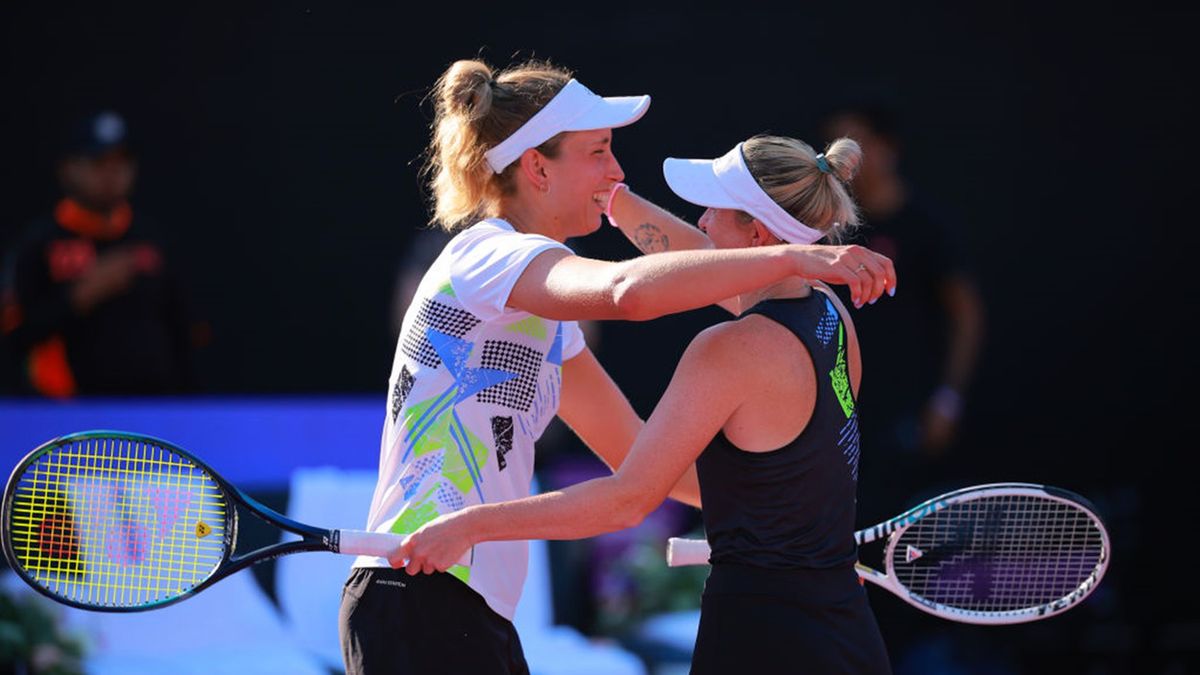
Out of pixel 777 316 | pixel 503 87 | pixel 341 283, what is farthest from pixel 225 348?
pixel 777 316

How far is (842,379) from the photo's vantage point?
2.94 metres

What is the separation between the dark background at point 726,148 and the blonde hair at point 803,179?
3483 millimetres

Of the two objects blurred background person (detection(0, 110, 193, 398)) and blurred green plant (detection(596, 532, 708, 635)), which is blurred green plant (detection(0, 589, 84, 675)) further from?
blurred green plant (detection(596, 532, 708, 635))

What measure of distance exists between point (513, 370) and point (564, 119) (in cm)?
51

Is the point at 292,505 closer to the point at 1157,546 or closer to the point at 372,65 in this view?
the point at 372,65

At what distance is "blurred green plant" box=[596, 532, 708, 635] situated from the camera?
5789mm

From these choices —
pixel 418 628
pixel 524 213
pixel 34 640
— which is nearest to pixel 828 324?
pixel 524 213

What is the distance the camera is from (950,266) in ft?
20.4

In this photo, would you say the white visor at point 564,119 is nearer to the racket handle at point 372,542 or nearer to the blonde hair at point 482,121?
the blonde hair at point 482,121

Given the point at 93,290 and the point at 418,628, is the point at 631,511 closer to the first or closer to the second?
the point at 418,628

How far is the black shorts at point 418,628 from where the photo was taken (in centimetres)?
Result: 292

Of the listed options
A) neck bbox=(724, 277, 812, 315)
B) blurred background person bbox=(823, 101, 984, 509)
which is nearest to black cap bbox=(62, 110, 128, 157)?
blurred background person bbox=(823, 101, 984, 509)

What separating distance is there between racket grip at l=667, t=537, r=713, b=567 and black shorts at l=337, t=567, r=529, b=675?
430mm

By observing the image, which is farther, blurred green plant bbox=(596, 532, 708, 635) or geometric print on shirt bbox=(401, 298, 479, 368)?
blurred green plant bbox=(596, 532, 708, 635)
